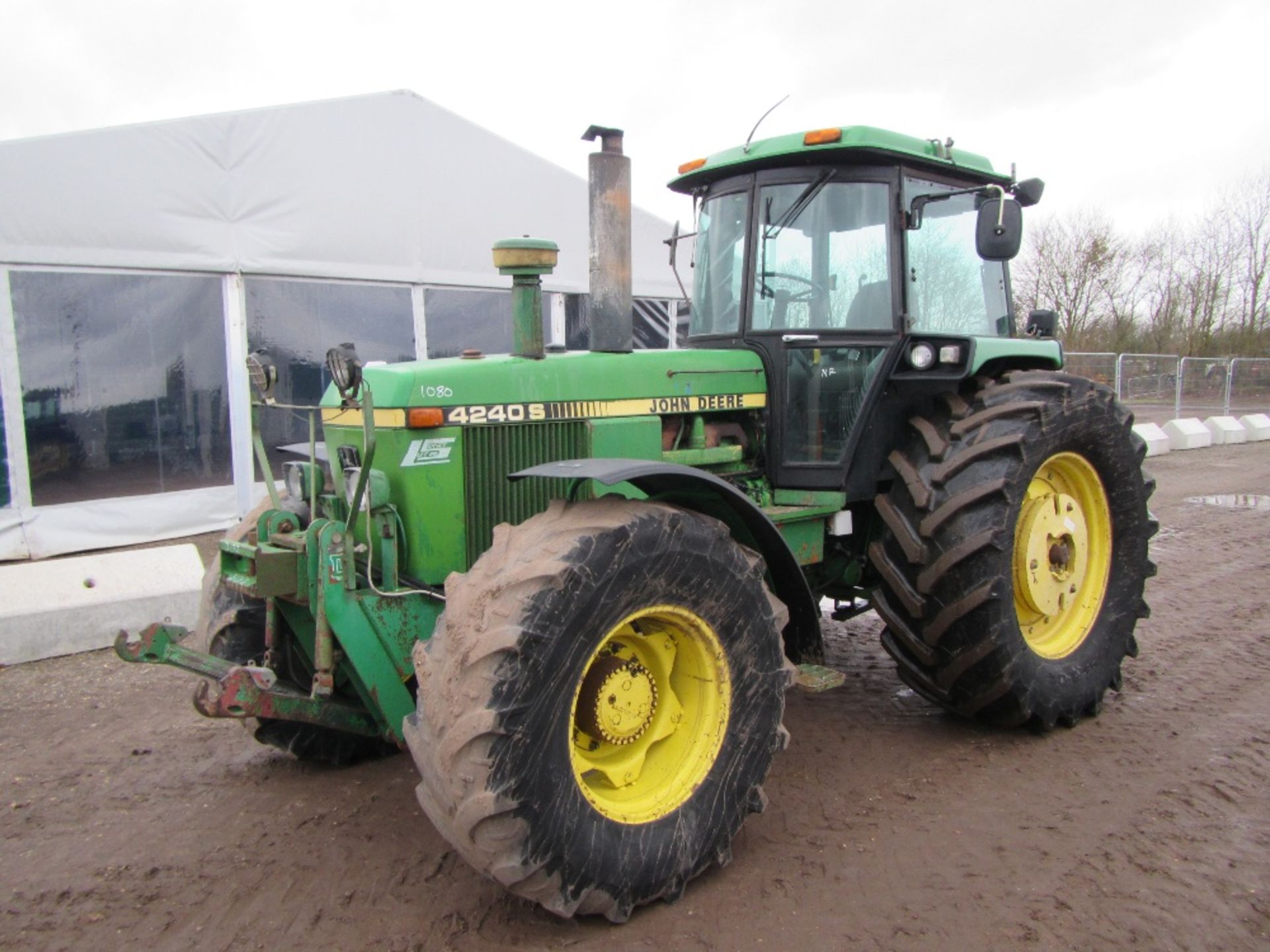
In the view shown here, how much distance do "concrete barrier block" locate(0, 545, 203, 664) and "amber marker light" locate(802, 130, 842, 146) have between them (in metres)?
4.49

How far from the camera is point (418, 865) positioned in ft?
10.7

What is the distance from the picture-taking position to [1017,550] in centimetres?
439

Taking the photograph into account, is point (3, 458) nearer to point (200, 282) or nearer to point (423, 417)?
point (200, 282)

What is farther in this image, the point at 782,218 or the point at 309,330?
the point at 309,330

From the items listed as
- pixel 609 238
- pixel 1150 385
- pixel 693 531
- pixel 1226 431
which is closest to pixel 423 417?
pixel 693 531

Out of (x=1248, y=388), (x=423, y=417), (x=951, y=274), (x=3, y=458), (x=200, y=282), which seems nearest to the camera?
(x=423, y=417)

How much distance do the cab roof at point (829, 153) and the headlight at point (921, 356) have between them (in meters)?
0.81

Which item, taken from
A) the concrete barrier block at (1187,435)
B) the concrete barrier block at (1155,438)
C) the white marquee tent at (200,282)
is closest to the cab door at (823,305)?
the white marquee tent at (200,282)

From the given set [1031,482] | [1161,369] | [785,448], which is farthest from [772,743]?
[1161,369]

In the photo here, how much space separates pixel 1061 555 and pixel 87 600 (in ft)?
17.9

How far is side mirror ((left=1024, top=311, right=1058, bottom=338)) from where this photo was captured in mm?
5566

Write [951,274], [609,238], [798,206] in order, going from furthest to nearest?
1. [951,274]
2. [798,206]
3. [609,238]

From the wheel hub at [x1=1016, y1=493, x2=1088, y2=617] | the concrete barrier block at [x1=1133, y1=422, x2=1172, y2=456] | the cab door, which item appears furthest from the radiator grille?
the concrete barrier block at [x1=1133, y1=422, x2=1172, y2=456]

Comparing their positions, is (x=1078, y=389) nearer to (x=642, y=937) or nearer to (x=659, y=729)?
(x=659, y=729)
